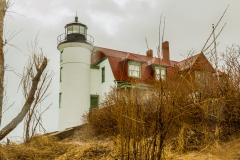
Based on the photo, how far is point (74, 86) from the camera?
17.4 meters

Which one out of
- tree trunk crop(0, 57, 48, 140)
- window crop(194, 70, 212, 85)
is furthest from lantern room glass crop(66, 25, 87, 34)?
tree trunk crop(0, 57, 48, 140)

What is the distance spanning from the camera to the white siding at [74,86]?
17000mm

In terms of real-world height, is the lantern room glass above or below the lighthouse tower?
above

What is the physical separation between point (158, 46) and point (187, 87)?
3.99m

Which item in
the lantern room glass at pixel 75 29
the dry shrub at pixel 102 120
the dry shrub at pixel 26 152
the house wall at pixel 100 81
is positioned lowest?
the dry shrub at pixel 26 152

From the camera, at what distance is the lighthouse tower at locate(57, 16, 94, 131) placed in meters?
17.1

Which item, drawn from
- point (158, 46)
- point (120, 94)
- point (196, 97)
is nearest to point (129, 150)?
point (120, 94)

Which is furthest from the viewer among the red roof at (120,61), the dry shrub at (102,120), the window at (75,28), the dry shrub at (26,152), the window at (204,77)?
the window at (75,28)

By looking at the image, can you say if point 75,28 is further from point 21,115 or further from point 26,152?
point 21,115

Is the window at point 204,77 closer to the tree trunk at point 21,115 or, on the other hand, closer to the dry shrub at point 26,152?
the dry shrub at point 26,152

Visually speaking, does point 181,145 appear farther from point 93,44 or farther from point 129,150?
point 93,44

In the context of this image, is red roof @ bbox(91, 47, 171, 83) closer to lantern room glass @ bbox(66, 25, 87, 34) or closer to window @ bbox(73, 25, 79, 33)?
Result: lantern room glass @ bbox(66, 25, 87, 34)

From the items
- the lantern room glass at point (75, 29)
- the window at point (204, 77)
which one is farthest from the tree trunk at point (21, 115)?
the lantern room glass at point (75, 29)

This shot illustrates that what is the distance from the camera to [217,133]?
555 centimetres
